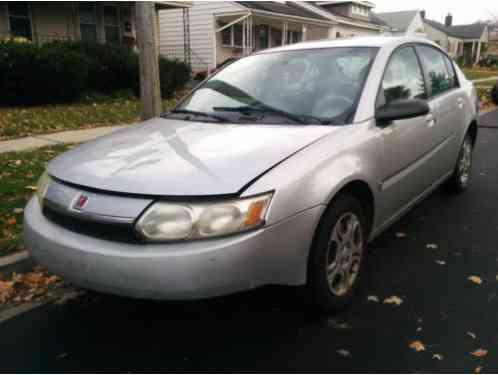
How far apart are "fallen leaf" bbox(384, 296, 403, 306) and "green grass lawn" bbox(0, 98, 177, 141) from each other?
7124 mm

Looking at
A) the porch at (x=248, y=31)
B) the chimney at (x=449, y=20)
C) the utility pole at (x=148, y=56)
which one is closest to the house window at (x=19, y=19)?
the porch at (x=248, y=31)

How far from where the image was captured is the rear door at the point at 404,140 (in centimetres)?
336

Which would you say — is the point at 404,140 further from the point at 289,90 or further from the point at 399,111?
the point at 289,90

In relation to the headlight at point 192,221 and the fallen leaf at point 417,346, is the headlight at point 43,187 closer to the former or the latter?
the headlight at point 192,221

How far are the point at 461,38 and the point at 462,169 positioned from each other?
217ft

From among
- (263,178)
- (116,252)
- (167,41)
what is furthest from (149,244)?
(167,41)

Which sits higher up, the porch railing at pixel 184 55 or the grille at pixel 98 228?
the grille at pixel 98 228

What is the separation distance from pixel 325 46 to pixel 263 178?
72.2 inches

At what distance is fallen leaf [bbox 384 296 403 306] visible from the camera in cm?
309

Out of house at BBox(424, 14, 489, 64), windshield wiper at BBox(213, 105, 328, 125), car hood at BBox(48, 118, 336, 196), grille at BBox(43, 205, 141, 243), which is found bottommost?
house at BBox(424, 14, 489, 64)

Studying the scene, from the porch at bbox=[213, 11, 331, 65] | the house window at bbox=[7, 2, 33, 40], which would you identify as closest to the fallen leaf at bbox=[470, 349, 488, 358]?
the house window at bbox=[7, 2, 33, 40]

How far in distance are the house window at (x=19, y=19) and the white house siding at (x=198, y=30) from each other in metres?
8.86

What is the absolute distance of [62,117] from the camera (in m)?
10.2

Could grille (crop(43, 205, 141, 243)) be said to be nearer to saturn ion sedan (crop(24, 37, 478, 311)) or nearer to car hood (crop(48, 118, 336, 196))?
saturn ion sedan (crop(24, 37, 478, 311))
